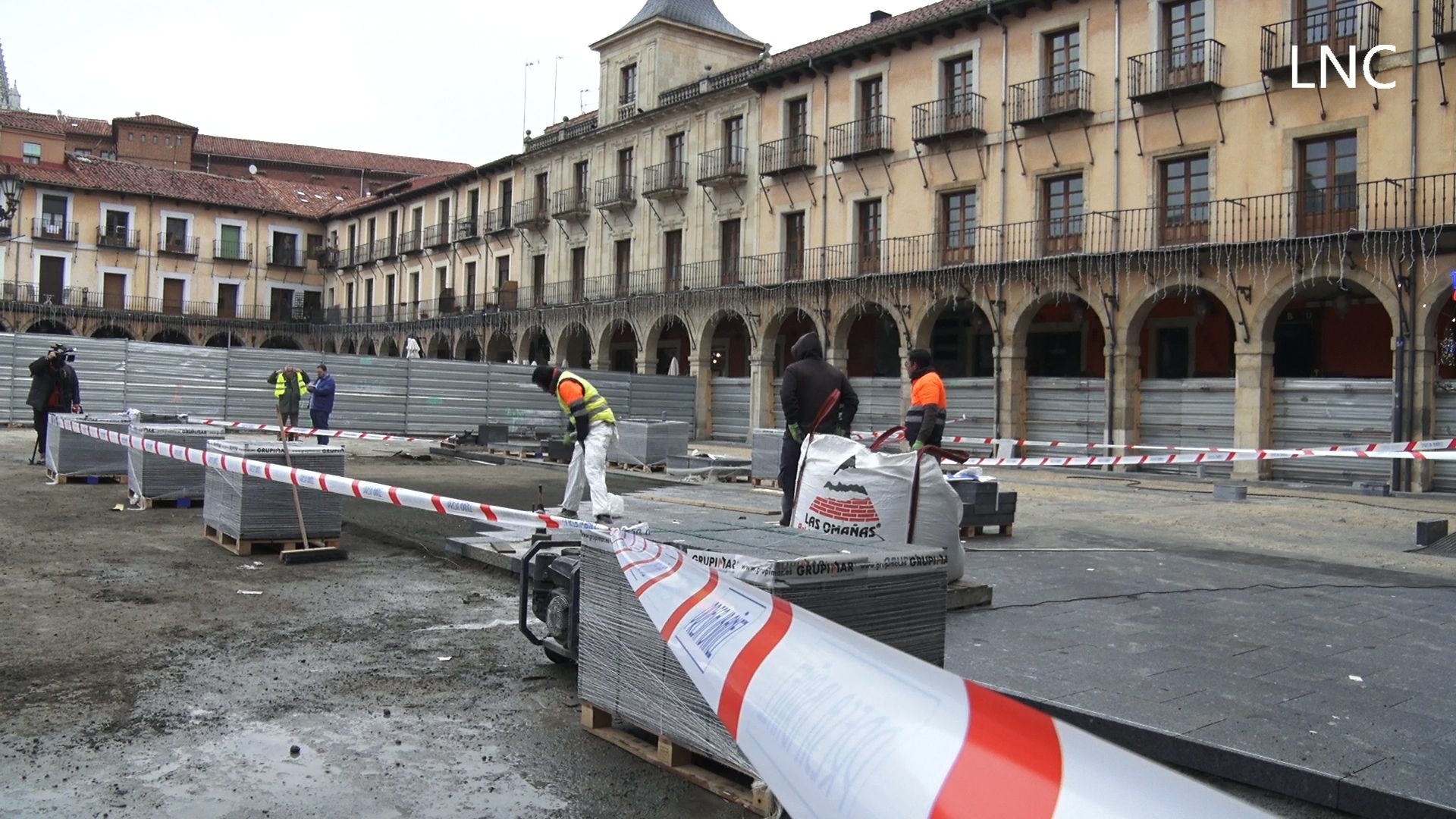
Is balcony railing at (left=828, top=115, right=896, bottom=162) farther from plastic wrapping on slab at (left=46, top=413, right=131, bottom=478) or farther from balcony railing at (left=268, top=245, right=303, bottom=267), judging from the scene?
balcony railing at (left=268, top=245, right=303, bottom=267)

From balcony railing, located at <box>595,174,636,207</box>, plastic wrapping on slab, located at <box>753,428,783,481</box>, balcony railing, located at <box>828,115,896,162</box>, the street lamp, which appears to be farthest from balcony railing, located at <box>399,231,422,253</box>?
plastic wrapping on slab, located at <box>753,428,783,481</box>

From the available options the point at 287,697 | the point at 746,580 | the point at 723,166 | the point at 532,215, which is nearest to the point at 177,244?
the point at 532,215

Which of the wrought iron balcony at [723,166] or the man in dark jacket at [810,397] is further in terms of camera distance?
the wrought iron balcony at [723,166]

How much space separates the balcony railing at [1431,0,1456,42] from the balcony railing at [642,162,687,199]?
783 inches

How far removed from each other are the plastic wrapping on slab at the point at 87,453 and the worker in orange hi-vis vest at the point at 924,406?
9400 millimetres

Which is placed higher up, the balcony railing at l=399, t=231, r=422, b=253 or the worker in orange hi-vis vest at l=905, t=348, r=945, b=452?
the balcony railing at l=399, t=231, r=422, b=253

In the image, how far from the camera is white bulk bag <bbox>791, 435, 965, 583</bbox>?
6.40 meters

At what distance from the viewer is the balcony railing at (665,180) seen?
110 feet

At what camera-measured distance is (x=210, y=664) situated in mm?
5117

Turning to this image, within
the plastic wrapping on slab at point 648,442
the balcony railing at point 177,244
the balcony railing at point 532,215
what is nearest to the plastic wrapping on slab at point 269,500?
the plastic wrapping on slab at point 648,442

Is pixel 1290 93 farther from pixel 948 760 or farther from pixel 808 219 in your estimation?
pixel 948 760

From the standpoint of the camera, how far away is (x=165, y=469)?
36.0 feet

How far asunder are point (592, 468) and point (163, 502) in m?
4.61

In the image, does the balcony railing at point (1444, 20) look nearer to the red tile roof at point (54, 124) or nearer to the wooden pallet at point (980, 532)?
the wooden pallet at point (980, 532)
